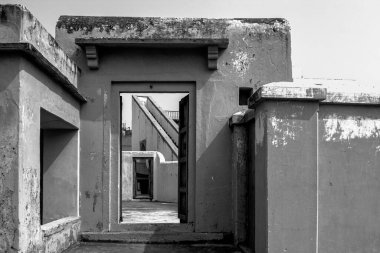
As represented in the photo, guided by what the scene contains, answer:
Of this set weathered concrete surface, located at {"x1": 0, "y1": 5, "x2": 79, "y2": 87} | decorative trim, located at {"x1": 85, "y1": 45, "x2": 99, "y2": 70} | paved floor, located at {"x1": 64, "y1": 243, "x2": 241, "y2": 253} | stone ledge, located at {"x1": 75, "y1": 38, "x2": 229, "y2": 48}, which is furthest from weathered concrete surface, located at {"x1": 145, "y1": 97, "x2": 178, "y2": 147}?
weathered concrete surface, located at {"x1": 0, "y1": 5, "x2": 79, "y2": 87}

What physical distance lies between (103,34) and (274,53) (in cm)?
287

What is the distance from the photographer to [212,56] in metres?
7.74

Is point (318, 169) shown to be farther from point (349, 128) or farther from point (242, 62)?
point (242, 62)

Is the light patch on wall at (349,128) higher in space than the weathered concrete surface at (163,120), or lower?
lower

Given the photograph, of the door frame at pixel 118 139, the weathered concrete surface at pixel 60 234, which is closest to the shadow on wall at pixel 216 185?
the door frame at pixel 118 139

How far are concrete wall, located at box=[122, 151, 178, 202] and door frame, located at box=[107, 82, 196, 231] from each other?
11057mm

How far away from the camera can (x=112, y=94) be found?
25.9ft

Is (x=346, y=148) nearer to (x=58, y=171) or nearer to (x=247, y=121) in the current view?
(x=247, y=121)

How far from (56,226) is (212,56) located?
358 cm

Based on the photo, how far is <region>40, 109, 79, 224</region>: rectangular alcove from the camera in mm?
7438

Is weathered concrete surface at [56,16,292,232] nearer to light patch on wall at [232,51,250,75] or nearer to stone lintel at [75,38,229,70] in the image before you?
light patch on wall at [232,51,250,75]

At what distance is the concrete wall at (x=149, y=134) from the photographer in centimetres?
2188

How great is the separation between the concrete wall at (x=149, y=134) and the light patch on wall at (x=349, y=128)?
1632 centimetres

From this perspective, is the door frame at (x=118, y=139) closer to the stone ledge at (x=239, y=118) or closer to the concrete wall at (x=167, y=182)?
the stone ledge at (x=239, y=118)
